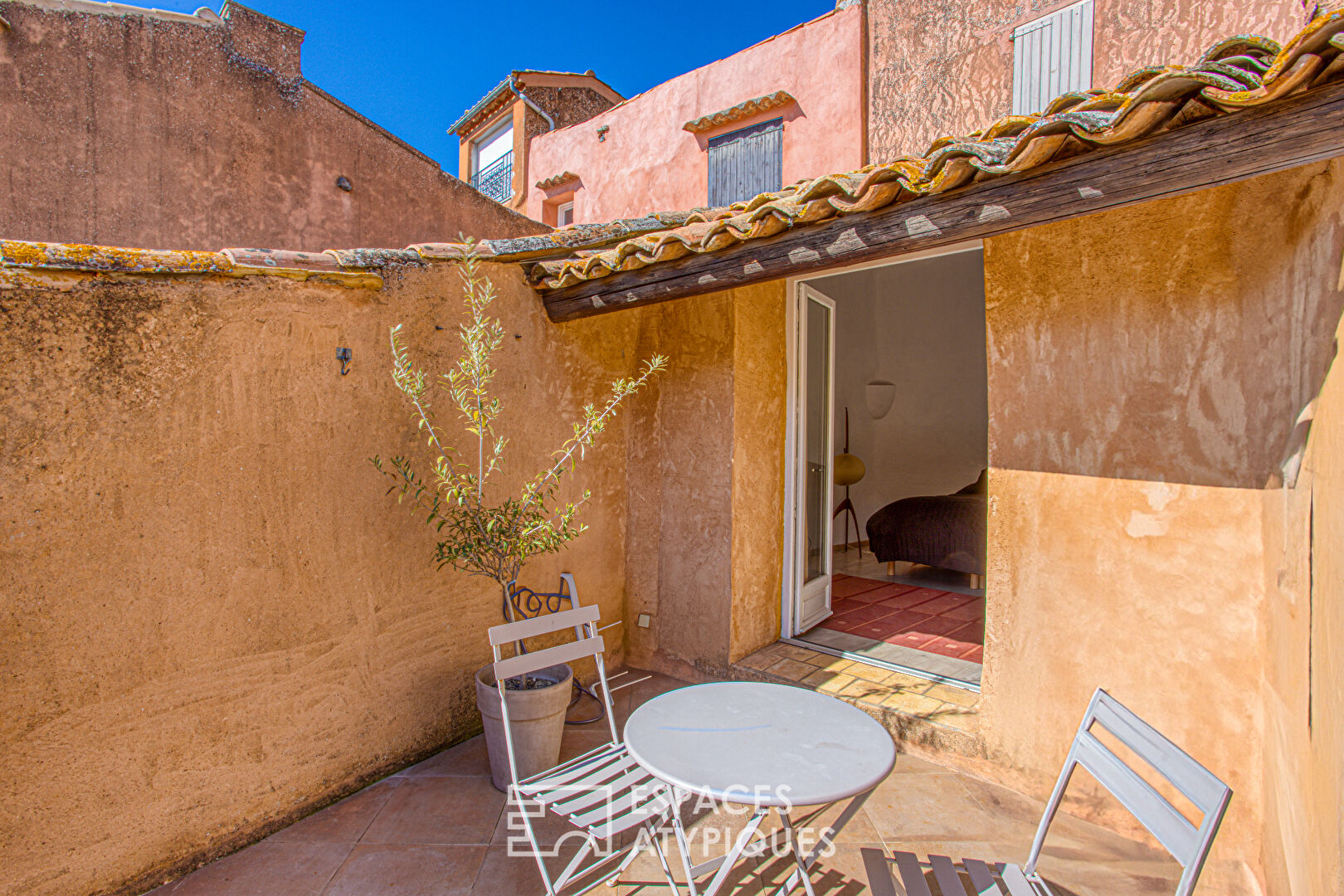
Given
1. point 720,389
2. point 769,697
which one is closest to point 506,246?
point 720,389

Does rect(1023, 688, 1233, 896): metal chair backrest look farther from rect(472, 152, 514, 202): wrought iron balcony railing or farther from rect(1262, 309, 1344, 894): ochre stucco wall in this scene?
rect(472, 152, 514, 202): wrought iron balcony railing

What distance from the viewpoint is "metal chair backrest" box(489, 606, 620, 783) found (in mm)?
2582

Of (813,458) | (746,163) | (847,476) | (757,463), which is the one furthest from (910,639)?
(746,163)

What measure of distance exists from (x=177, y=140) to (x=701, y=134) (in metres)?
5.16

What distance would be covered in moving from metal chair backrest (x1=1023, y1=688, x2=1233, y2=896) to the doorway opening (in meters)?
1.83

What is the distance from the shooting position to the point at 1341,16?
1.39m

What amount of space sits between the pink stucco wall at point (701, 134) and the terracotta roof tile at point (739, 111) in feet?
0.22

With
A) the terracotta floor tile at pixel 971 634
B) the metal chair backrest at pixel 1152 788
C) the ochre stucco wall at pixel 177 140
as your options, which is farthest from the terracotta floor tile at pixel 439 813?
the ochre stucco wall at pixel 177 140

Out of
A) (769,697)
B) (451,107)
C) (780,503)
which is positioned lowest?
(769,697)

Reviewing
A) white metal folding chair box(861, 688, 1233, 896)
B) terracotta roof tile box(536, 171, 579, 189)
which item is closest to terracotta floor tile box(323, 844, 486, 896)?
white metal folding chair box(861, 688, 1233, 896)

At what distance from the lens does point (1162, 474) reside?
2473 mm

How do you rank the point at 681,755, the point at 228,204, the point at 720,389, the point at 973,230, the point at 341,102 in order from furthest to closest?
the point at 341,102 < the point at 228,204 < the point at 720,389 < the point at 973,230 < the point at 681,755

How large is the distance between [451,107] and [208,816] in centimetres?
1532

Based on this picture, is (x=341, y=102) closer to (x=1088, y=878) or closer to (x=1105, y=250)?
(x=1105, y=250)
